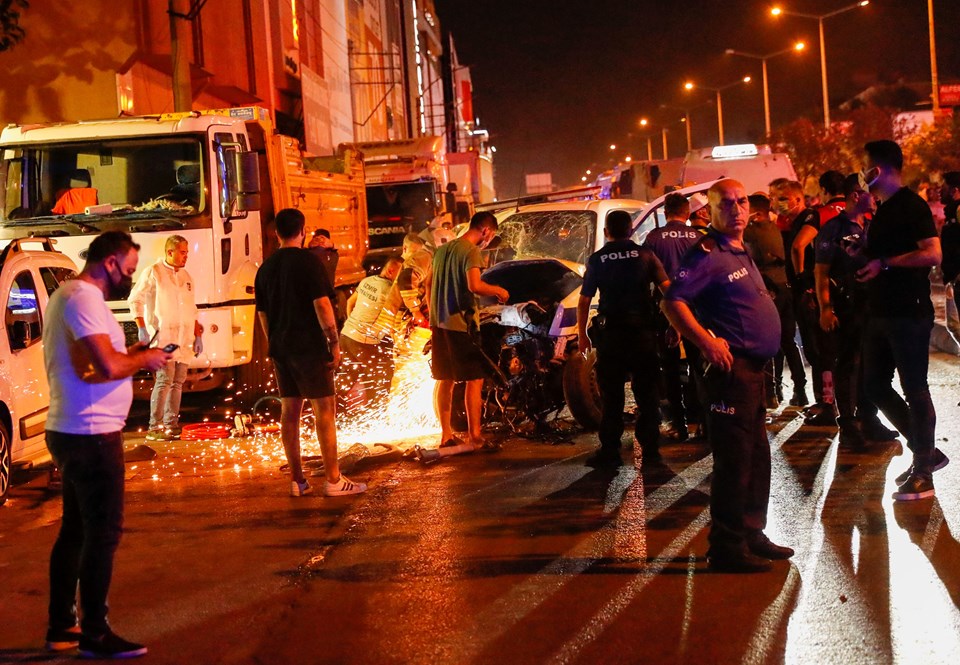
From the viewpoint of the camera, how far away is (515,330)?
32.5ft

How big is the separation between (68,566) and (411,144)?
19608 millimetres

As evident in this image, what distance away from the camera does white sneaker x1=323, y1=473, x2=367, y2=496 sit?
26.1ft

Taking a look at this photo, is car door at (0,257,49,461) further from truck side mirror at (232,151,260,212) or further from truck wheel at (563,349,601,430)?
truck wheel at (563,349,601,430)

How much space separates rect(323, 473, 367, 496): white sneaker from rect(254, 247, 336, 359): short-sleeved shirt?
0.91m

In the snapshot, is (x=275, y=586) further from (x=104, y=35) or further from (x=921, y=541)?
(x=104, y=35)

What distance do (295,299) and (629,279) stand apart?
2.37 metres

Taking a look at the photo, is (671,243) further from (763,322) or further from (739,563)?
(739,563)

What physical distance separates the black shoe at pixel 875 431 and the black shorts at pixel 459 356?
9.56ft

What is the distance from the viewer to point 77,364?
4.77 meters

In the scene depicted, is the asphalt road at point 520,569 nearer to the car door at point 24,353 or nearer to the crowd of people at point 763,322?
the crowd of people at point 763,322

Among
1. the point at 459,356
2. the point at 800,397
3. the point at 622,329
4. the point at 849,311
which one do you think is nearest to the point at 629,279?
the point at 622,329

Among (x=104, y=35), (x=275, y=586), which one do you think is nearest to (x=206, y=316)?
(x=275, y=586)

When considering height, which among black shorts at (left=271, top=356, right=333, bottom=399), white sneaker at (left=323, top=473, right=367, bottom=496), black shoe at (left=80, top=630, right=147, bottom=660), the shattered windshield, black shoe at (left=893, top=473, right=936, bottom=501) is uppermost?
the shattered windshield

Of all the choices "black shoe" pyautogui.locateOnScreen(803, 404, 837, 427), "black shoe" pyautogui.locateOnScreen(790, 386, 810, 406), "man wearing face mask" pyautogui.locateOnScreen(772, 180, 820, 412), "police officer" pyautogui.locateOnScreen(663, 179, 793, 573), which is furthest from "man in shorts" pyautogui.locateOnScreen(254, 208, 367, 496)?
"black shoe" pyautogui.locateOnScreen(790, 386, 810, 406)
